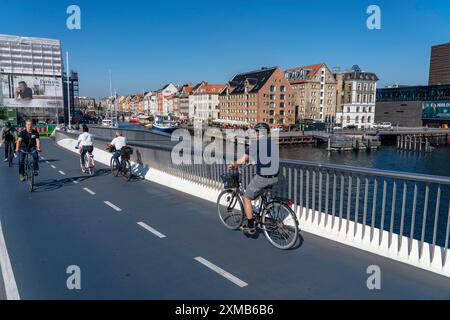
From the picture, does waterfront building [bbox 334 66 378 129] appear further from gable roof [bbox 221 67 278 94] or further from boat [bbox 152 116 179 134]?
boat [bbox 152 116 179 134]

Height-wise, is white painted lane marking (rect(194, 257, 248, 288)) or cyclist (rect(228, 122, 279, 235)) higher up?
cyclist (rect(228, 122, 279, 235))

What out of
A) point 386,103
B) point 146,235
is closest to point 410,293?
point 146,235

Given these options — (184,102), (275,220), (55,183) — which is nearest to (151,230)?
(275,220)

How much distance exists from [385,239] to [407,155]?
→ 70493 mm

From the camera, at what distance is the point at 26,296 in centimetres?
379

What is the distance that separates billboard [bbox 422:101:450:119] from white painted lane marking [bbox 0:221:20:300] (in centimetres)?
11316

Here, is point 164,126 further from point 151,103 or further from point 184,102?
point 151,103

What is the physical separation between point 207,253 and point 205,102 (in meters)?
114

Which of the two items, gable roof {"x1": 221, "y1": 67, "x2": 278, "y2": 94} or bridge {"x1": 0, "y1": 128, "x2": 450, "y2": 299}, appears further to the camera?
gable roof {"x1": 221, "y1": 67, "x2": 278, "y2": 94}

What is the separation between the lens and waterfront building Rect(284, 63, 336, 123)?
98.7 metres

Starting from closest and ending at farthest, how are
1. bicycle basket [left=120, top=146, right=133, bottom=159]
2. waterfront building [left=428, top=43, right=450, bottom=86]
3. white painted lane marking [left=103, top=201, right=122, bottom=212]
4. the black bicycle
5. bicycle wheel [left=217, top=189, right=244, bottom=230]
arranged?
bicycle wheel [left=217, top=189, right=244, bottom=230] → white painted lane marking [left=103, top=201, right=122, bottom=212] → bicycle basket [left=120, top=146, right=133, bottom=159] → the black bicycle → waterfront building [left=428, top=43, right=450, bottom=86]

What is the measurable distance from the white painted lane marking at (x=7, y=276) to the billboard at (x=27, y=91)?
347 ft

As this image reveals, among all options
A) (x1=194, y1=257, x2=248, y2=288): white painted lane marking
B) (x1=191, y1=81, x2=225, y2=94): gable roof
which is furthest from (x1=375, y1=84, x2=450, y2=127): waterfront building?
(x1=194, y1=257, x2=248, y2=288): white painted lane marking

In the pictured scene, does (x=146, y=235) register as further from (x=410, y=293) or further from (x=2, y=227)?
(x=410, y=293)
